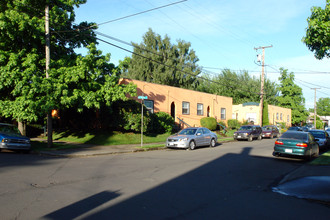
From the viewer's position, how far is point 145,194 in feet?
22.6

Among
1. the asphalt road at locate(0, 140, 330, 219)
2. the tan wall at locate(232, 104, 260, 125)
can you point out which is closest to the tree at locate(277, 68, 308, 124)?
the tan wall at locate(232, 104, 260, 125)

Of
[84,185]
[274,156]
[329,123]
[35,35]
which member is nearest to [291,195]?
[84,185]

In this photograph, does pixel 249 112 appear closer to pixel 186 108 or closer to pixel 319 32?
pixel 186 108

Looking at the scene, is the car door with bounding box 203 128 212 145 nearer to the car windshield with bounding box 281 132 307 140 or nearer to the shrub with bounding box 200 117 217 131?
the car windshield with bounding box 281 132 307 140

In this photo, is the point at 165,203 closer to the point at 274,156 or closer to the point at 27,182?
the point at 27,182

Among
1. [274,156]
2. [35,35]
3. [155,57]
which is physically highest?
[155,57]

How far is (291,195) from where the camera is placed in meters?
7.34

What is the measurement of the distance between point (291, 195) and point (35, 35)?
16003mm

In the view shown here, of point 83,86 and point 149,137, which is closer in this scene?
point 83,86

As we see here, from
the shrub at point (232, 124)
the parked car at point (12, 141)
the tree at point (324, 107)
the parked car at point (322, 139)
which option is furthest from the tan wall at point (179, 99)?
the tree at point (324, 107)

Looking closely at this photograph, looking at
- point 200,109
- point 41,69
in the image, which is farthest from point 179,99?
point 41,69

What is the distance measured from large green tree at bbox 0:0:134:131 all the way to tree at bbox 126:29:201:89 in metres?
29.1

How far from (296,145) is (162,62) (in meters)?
Answer: 36.6

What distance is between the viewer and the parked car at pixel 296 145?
13.4 m
